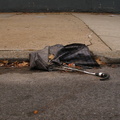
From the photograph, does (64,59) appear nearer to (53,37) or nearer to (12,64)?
(12,64)

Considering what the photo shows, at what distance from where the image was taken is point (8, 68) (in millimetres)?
4336

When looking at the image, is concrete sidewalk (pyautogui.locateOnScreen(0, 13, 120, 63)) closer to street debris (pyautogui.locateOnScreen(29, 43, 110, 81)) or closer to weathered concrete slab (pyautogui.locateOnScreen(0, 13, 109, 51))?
weathered concrete slab (pyautogui.locateOnScreen(0, 13, 109, 51))

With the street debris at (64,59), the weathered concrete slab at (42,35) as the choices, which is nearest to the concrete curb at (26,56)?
the street debris at (64,59)

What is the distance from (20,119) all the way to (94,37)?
365cm

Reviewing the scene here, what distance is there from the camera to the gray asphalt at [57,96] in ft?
9.06

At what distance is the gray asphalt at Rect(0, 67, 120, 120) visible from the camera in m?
2.76

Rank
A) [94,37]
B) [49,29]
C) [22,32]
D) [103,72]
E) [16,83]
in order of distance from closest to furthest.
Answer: [16,83] < [103,72] < [94,37] < [22,32] < [49,29]

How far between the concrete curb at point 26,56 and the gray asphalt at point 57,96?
0.40 meters

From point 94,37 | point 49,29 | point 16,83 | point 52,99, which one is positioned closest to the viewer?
point 52,99

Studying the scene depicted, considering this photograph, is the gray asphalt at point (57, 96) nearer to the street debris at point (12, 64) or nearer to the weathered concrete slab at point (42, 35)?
the street debris at point (12, 64)

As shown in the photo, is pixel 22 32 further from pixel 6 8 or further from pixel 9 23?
pixel 6 8

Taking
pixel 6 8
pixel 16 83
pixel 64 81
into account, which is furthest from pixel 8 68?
pixel 6 8

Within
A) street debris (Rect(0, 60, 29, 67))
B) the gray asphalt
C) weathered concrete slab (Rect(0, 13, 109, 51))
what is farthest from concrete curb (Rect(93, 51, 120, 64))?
street debris (Rect(0, 60, 29, 67))

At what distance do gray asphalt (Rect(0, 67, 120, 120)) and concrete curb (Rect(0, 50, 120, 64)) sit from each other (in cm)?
40
